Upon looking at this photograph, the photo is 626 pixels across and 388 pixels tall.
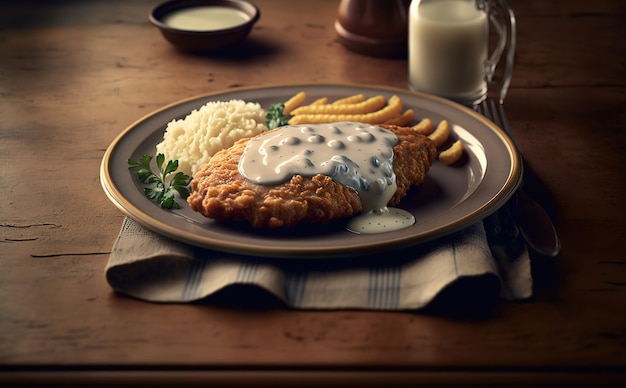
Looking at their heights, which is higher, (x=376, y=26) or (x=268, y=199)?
(x=268, y=199)

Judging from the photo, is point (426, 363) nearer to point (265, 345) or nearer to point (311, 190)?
point (265, 345)

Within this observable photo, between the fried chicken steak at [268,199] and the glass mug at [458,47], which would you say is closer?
the fried chicken steak at [268,199]

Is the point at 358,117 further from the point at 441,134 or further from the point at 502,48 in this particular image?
the point at 502,48

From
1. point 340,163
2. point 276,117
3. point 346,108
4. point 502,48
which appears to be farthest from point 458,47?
point 340,163

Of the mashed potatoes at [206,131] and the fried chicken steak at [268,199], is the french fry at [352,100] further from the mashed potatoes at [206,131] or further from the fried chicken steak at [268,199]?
the fried chicken steak at [268,199]

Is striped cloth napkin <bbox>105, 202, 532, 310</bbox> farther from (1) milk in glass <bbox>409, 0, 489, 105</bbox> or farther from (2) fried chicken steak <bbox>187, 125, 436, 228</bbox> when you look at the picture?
(1) milk in glass <bbox>409, 0, 489, 105</bbox>

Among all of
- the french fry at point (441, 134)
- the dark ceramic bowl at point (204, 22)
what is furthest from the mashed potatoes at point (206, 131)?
the dark ceramic bowl at point (204, 22)

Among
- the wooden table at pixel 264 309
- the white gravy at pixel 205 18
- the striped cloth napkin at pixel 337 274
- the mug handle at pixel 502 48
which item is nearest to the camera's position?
the wooden table at pixel 264 309
